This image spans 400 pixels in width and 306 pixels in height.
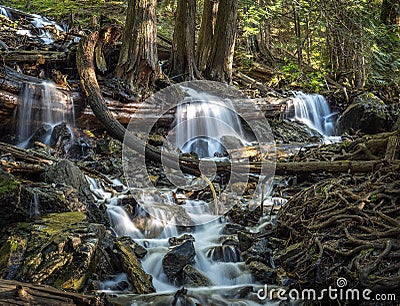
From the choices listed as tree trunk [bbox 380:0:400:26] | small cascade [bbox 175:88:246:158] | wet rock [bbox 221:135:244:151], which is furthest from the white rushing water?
tree trunk [bbox 380:0:400:26]

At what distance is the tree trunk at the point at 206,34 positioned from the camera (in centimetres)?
1323

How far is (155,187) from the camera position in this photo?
8203mm

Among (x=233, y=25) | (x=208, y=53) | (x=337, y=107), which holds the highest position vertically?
(x=233, y=25)

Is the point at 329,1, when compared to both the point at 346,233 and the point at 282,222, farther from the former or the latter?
the point at 346,233

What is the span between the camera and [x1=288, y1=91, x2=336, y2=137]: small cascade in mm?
13602

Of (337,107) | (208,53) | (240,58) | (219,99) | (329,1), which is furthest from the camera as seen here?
(240,58)

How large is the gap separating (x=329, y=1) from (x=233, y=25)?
3017 mm

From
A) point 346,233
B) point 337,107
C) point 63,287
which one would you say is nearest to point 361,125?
point 337,107

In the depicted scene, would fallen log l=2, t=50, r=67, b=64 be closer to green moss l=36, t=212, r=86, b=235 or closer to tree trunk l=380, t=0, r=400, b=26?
green moss l=36, t=212, r=86, b=235

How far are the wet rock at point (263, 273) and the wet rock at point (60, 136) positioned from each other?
5241 millimetres

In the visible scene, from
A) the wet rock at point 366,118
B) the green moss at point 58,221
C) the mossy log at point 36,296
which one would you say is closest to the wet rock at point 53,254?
the green moss at point 58,221

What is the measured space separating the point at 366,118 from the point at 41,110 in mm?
9209

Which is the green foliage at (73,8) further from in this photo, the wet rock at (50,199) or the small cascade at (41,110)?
the wet rock at (50,199)

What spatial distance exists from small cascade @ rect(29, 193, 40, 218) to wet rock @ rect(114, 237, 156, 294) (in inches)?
42.8
